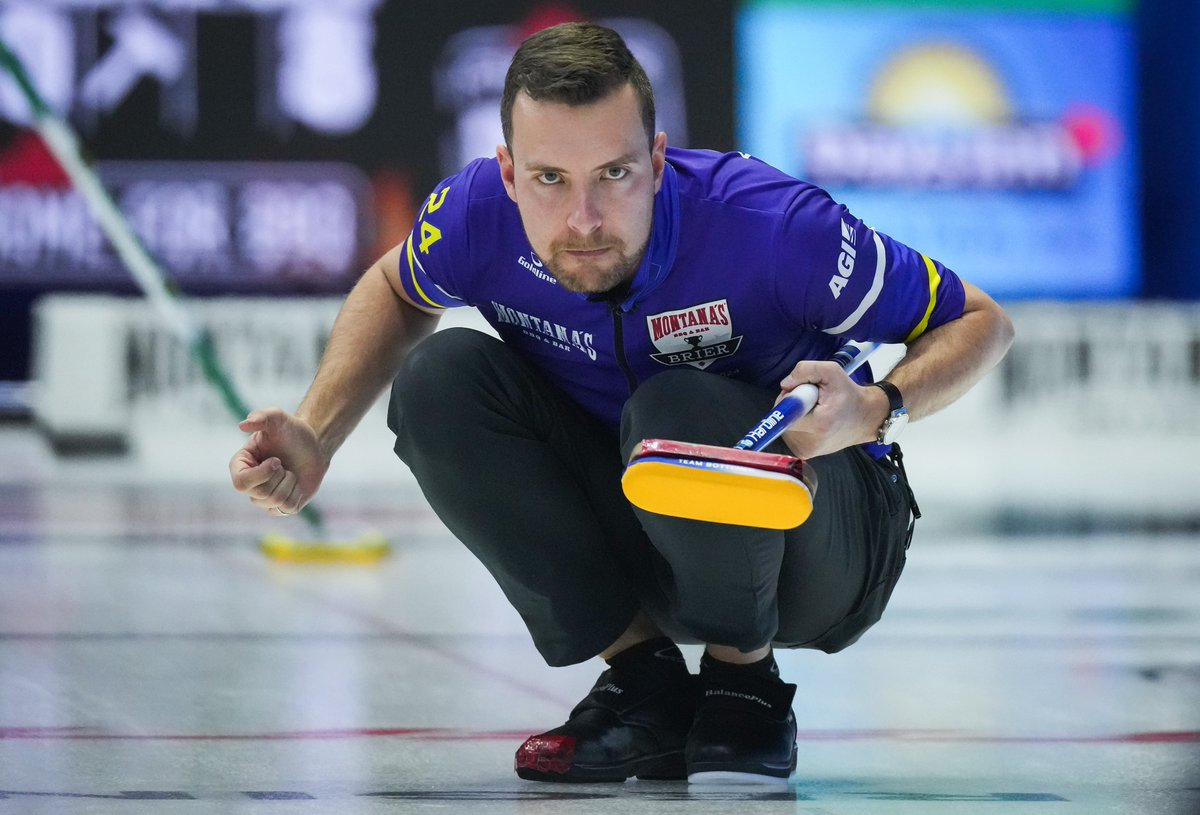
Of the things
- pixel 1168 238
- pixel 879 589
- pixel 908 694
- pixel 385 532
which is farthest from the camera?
pixel 1168 238

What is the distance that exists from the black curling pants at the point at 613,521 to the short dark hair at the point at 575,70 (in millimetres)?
293

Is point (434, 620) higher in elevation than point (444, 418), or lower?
lower

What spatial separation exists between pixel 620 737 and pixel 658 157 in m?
0.64

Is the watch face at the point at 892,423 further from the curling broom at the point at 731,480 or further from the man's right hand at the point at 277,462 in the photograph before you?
the man's right hand at the point at 277,462

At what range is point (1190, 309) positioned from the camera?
793cm

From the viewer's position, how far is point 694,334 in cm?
192

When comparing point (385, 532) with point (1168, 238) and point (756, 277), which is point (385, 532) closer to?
point (756, 277)

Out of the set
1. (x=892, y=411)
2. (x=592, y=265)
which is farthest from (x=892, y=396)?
(x=592, y=265)

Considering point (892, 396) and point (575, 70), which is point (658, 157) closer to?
point (575, 70)

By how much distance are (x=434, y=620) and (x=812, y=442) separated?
1585mm

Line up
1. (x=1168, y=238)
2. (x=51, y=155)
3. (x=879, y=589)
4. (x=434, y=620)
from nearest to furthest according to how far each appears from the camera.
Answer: (x=879, y=589)
(x=434, y=620)
(x=51, y=155)
(x=1168, y=238)

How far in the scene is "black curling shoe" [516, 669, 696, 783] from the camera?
6.02 ft

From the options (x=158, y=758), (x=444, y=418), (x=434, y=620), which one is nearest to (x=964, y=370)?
(x=444, y=418)

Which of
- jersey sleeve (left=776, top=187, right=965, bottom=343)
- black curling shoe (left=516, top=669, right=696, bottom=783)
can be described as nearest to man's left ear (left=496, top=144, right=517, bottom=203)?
jersey sleeve (left=776, top=187, right=965, bottom=343)
